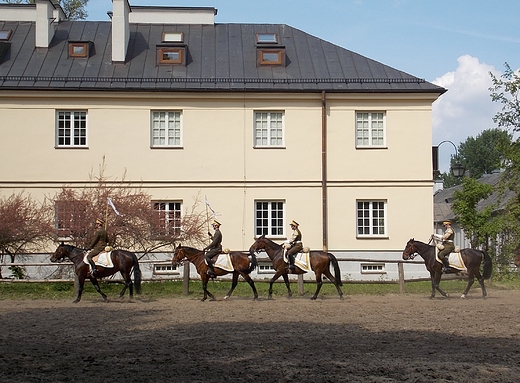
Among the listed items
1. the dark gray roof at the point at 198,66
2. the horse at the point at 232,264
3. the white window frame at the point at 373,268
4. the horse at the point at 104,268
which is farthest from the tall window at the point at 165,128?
the horse at the point at 104,268

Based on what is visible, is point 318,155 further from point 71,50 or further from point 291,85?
point 71,50

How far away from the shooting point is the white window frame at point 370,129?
94.5 feet

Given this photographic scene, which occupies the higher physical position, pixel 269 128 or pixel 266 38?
pixel 266 38

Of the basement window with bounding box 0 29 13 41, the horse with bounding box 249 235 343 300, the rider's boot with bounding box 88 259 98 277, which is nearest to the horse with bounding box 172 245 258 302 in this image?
the horse with bounding box 249 235 343 300

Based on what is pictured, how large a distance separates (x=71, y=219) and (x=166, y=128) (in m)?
6.40

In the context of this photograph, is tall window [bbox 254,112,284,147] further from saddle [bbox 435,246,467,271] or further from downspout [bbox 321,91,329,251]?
saddle [bbox 435,246,467,271]

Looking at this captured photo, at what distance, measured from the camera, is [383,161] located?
28562 millimetres

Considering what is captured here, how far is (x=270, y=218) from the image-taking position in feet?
93.4

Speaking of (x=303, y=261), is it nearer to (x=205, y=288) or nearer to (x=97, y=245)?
(x=205, y=288)

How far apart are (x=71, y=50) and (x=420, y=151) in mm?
14870

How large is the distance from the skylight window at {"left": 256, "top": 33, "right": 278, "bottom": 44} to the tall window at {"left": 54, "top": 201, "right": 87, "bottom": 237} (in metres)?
11.6

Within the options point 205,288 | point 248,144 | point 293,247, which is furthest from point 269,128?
point 205,288

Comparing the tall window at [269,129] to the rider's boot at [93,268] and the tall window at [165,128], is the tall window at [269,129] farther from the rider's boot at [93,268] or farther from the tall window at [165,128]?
the rider's boot at [93,268]

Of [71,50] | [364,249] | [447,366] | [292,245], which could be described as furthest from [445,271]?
[71,50]
